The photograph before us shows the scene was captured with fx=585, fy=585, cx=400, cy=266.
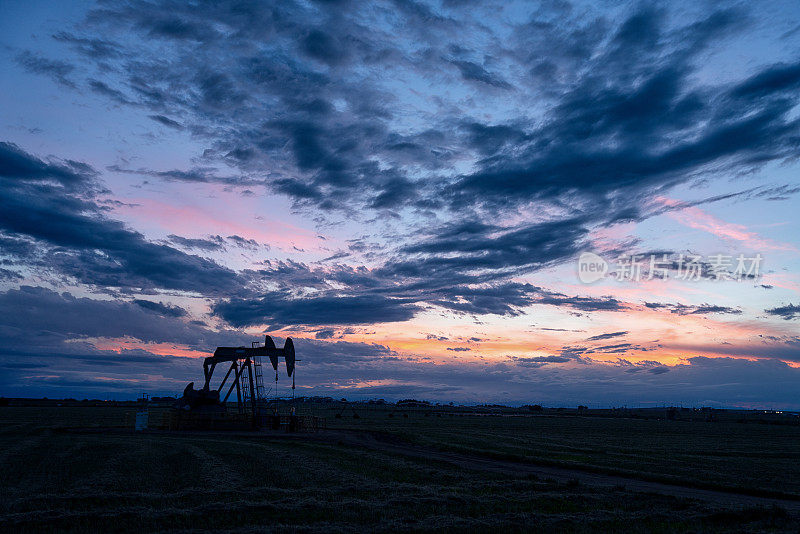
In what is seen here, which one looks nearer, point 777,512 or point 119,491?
point 777,512

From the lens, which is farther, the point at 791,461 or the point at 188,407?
the point at 188,407

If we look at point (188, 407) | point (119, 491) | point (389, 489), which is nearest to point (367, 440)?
point (188, 407)

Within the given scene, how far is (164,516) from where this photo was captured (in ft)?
45.0

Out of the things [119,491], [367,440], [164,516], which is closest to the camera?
[164,516]

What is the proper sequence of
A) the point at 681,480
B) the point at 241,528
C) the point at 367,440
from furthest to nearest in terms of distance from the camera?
the point at 367,440, the point at 681,480, the point at 241,528

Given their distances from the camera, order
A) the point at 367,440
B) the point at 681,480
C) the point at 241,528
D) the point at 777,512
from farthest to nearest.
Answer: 1. the point at 367,440
2. the point at 681,480
3. the point at 777,512
4. the point at 241,528

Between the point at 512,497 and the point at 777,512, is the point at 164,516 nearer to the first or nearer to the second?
the point at 512,497

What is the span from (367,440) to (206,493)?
78.7ft

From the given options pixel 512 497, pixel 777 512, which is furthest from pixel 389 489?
pixel 777 512

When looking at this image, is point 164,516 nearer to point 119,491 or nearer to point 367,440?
point 119,491

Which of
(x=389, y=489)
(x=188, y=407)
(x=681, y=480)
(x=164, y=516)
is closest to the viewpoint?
(x=164, y=516)

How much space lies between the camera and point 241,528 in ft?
42.0

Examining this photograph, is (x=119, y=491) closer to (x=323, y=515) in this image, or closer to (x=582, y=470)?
(x=323, y=515)

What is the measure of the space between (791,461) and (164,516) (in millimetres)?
33088
